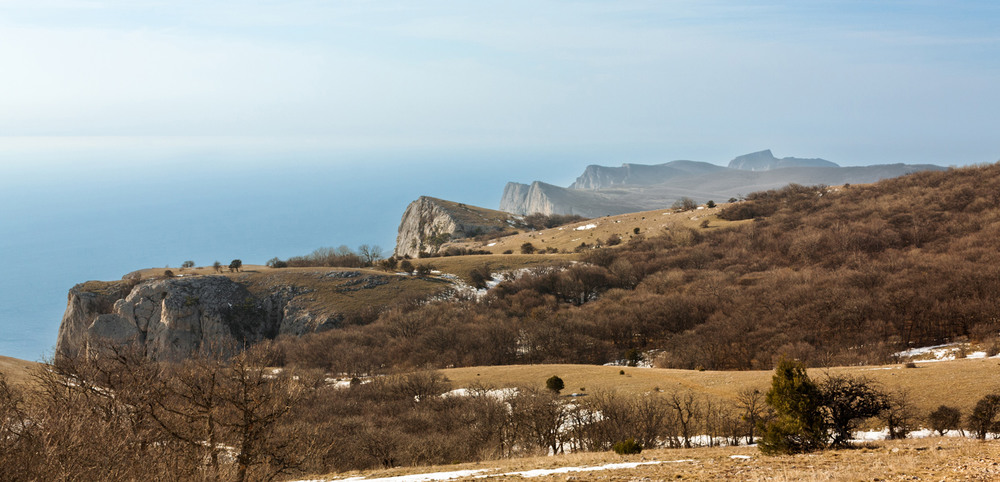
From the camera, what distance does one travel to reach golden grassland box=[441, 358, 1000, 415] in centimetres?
3095

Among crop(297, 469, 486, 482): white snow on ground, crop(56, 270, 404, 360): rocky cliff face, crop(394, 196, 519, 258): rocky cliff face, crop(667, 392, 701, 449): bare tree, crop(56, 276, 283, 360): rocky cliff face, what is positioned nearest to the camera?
crop(297, 469, 486, 482): white snow on ground

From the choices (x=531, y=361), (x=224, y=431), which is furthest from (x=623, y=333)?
(x=224, y=431)

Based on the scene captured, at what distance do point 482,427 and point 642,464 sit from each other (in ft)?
56.7

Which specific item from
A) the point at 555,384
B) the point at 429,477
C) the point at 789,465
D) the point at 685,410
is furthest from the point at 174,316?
the point at 789,465

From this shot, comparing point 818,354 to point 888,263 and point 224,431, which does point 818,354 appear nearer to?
point 888,263

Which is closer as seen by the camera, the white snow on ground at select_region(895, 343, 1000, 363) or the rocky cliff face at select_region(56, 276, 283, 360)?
the white snow on ground at select_region(895, 343, 1000, 363)

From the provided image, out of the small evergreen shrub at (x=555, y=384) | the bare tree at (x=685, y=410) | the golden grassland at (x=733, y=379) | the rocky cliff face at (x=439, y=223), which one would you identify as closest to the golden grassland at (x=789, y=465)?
the bare tree at (x=685, y=410)

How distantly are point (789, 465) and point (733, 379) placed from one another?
2351 cm

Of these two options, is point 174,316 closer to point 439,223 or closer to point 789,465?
point 439,223

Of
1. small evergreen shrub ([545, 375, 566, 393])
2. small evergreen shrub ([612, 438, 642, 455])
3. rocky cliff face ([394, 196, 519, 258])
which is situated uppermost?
rocky cliff face ([394, 196, 519, 258])

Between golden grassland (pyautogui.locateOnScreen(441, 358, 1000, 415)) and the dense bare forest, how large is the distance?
11356 millimetres

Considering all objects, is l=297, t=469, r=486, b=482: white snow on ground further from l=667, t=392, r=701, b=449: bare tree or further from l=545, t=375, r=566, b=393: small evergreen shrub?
l=545, t=375, r=566, b=393: small evergreen shrub

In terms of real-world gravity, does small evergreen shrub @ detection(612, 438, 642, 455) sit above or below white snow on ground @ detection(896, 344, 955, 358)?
above

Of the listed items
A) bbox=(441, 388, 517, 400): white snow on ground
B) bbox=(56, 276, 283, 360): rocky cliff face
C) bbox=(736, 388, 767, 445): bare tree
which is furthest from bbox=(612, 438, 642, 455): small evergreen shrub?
bbox=(56, 276, 283, 360): rocky cliff face
